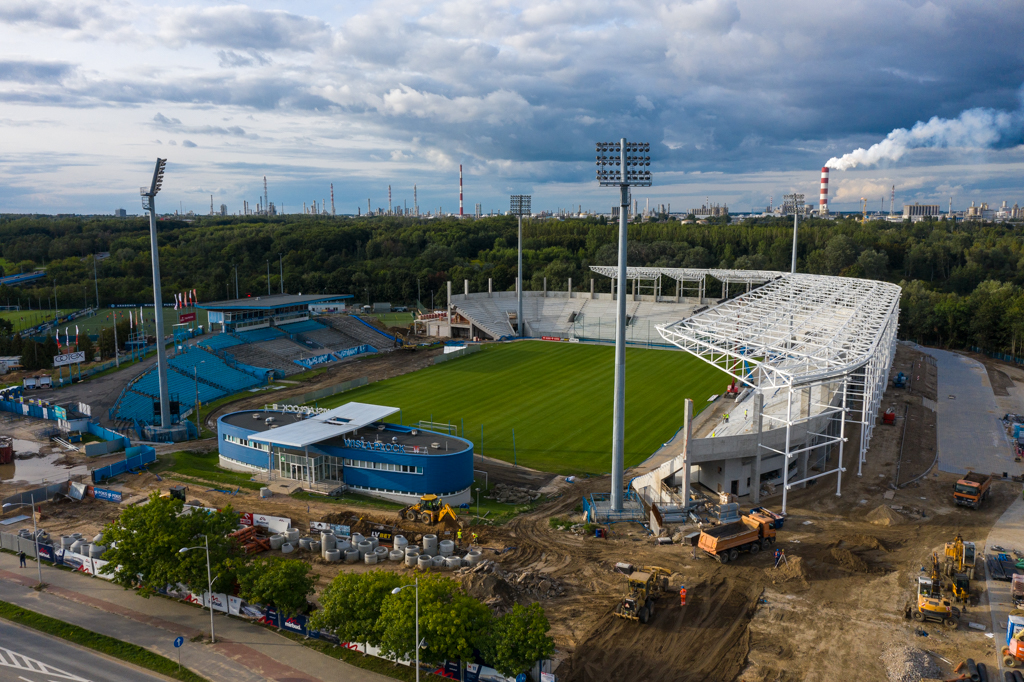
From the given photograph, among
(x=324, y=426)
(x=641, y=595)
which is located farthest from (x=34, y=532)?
(x=641, y=595)

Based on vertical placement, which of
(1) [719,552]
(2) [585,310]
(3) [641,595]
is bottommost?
(1) [719,552]

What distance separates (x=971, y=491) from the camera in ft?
109

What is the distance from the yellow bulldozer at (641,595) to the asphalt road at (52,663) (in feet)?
46.7

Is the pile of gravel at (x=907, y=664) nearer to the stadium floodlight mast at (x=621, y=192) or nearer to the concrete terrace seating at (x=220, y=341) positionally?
the stadium floodlight mast at (x=621, y=192)

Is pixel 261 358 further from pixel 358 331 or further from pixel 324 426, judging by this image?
pixel 324 426

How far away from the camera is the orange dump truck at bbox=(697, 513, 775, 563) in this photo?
26.9 metres

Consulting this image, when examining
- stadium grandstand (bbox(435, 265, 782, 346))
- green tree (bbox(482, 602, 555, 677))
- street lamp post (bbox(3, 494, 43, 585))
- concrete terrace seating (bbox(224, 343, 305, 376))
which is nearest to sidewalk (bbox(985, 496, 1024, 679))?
green tree (bbox(482, 602, 555, 677))

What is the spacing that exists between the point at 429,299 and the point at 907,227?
129 meters

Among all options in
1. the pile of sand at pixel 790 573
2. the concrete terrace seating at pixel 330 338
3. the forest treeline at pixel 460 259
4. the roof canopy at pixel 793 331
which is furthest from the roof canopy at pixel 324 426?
the forest treeline at pixel 460 259

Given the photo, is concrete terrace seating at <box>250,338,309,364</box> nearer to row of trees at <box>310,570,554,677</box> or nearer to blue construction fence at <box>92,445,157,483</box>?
blue construction fence at <box>92,445,157,483</box>

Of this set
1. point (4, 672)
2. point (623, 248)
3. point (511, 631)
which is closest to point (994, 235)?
point (623, 248)

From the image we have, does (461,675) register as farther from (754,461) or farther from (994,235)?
(994,235)

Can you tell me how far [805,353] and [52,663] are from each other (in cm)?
3464

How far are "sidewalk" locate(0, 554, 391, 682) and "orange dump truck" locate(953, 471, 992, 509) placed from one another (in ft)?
95.4
